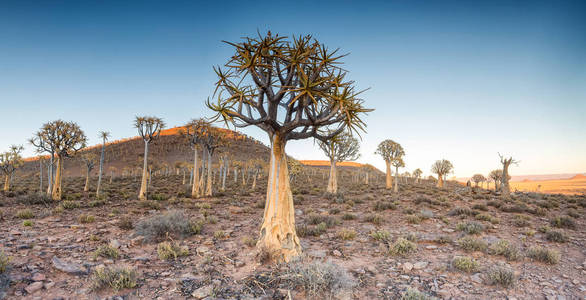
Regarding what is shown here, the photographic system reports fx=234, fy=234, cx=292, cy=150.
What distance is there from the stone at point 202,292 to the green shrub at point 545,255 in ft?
24.1

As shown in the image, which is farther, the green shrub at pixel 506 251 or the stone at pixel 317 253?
the stone at pixel 317 253

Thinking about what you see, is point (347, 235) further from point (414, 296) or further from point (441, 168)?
point (441, 168)

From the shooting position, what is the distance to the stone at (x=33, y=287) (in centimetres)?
406

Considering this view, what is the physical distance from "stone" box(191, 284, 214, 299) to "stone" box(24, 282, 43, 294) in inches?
107

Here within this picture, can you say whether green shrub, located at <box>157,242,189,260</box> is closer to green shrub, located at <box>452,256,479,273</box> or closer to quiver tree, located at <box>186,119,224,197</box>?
green shrub, located at <box>452,256,479,273</box>

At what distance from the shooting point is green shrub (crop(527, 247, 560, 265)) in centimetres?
530

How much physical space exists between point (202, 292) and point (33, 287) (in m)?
2.96

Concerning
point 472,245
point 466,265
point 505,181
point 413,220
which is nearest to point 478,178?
point 505,181

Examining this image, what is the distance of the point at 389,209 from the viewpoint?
494 inches

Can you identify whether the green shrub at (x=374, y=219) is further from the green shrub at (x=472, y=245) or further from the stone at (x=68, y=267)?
the stone at (x=68, y=267)

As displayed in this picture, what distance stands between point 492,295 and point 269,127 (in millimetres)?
5583

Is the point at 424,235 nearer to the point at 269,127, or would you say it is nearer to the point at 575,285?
the point at 575,285

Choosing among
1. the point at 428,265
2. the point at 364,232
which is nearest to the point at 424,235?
the point at 364,232

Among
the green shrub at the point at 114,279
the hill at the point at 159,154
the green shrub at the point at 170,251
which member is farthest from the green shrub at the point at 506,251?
the hill at the point at 159,154
